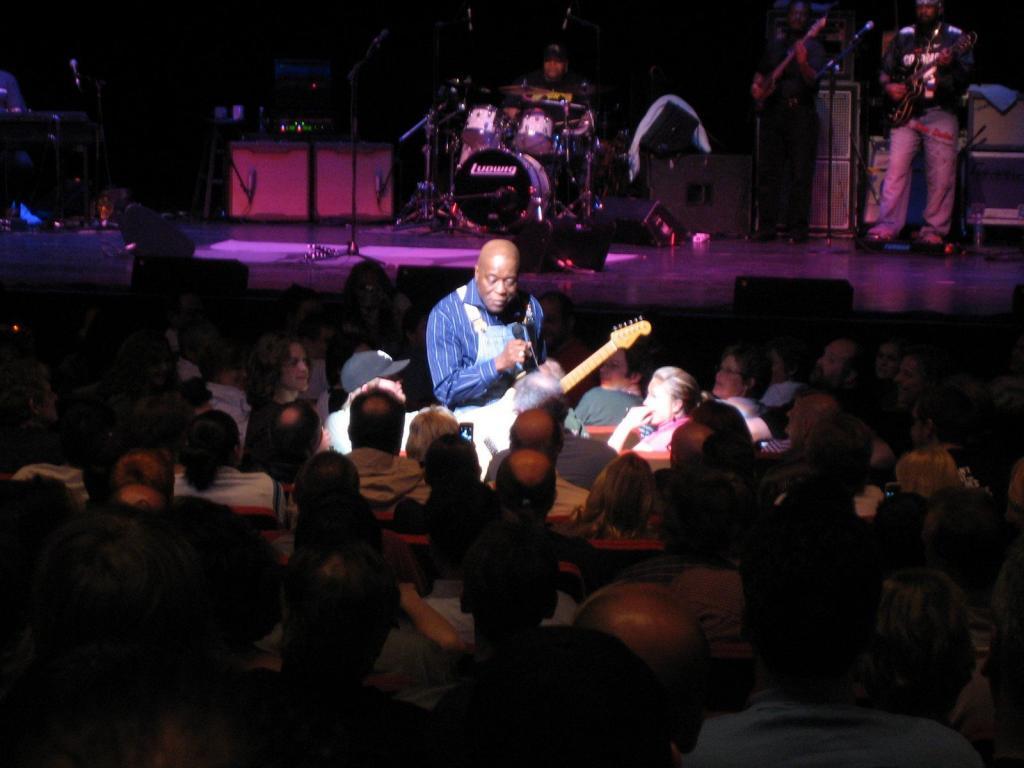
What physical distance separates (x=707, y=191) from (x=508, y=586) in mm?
11058

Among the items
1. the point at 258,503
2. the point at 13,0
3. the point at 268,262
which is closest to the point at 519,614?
the point at 258,503

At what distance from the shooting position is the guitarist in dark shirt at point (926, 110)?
37.9ft

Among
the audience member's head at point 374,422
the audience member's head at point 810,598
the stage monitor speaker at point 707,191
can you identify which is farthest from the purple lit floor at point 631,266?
the audience member's head at point 810,598

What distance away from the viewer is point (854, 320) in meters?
7.72

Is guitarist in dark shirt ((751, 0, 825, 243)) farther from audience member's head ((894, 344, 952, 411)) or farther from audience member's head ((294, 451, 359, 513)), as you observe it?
audience member's head ((294, 451, 359, 513))

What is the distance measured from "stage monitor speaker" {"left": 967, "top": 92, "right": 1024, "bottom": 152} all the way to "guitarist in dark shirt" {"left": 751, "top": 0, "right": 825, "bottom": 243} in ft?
4.61

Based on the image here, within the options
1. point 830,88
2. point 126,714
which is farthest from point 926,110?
point 126,714

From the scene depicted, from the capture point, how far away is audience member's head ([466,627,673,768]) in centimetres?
130

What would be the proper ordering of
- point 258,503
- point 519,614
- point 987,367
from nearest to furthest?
point 519,614
point 258,503
point 987,367

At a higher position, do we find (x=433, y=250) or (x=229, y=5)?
(x=229, y=5)

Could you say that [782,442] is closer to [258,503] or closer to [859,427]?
[859,427]

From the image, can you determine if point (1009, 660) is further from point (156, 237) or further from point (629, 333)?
point (156, 237)

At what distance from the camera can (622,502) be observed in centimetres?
406

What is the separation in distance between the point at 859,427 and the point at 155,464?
2166 mm
